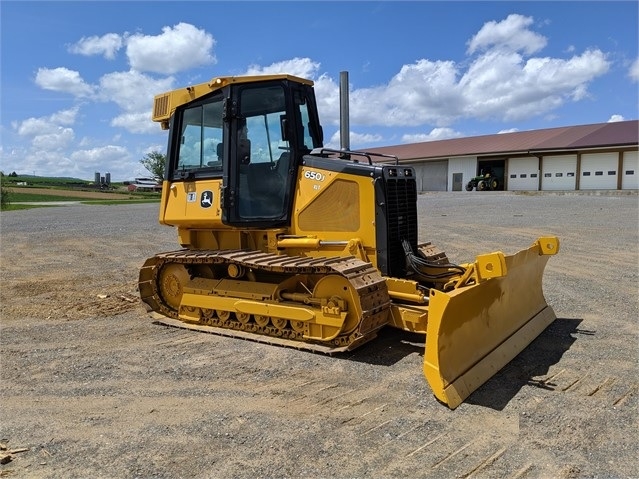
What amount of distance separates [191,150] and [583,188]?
3167 cm

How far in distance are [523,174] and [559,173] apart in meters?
2.43

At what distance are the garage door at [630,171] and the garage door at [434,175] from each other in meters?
12.7

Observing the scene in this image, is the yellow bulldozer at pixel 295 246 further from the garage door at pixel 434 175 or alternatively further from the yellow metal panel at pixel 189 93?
the garage door at pixel 434 175

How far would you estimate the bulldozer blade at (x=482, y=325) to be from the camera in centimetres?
448

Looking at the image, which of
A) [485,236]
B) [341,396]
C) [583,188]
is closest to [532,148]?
[583,188]

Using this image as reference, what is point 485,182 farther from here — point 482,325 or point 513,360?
point 482,325

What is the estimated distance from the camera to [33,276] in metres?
10.5

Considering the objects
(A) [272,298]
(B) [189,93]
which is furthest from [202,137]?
(A) [272,298]

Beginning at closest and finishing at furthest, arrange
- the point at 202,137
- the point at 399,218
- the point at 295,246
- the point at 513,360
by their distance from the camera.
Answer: the point at 513,360
the point at 399,218
the point at 295,246
the point at 202,137

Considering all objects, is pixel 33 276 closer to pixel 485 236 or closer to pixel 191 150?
pixel 191 150

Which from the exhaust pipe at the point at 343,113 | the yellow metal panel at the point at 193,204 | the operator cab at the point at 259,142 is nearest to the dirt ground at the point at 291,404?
the yellow metal panel at the point at 193,204

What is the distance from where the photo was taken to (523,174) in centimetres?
3591

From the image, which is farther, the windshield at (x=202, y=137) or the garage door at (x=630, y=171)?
the garage door at (x=630, y=171)

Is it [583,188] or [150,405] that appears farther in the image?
[583,188]
